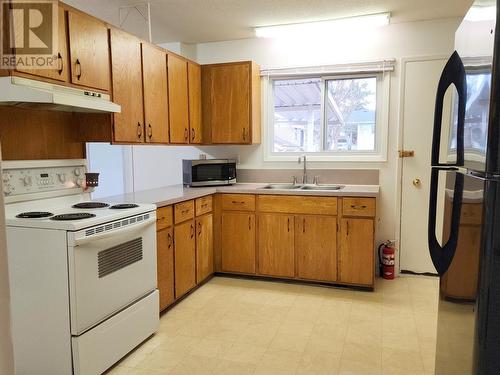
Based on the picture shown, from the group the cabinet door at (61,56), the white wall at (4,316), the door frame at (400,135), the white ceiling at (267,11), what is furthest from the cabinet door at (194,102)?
the white wall at (4,316)

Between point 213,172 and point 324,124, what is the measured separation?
1.24 m

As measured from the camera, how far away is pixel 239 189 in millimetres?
3719

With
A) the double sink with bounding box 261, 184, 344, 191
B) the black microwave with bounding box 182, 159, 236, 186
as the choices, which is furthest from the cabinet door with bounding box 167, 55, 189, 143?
the double sink with bounding box 261, 184, 344, 191

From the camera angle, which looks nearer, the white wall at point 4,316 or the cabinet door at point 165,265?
the white wall at point 4,316

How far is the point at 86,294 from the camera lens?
6.73 feet

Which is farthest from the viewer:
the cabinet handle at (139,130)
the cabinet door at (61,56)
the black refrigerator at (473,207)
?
the cabinet handle at (139,130)

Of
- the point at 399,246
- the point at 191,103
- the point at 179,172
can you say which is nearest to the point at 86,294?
the point at 191,103

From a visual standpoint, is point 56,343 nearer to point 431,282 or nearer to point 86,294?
point 86,294

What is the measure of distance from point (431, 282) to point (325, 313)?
4.38 ft

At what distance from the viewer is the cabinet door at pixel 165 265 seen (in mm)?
2879

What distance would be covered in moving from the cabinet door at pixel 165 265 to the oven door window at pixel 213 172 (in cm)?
98

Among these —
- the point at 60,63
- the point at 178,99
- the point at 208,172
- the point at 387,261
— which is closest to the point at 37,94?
the point at 60,63

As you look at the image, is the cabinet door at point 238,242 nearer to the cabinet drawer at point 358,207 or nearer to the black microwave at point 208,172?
the black microwave at point 208,172

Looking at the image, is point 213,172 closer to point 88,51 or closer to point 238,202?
point 238,202
